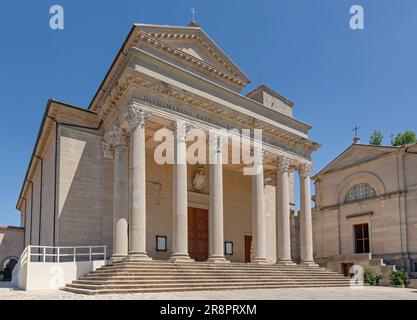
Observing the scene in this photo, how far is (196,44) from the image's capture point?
21422 millimetres

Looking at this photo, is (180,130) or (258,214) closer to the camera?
(180,130)

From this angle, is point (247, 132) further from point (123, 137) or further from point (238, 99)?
point (123, 137)

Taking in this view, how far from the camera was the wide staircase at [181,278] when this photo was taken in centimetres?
1293

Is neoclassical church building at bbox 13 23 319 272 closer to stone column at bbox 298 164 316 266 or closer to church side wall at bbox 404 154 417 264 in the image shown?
stone column at bbox 298 164 316 266

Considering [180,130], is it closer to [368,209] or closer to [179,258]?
[179,258]

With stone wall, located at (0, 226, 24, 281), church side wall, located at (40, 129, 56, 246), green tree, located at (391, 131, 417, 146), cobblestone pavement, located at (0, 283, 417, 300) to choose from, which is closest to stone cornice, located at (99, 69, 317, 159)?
church side wall, located at (40, 129, 56, 246)

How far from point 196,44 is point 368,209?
15667 mm

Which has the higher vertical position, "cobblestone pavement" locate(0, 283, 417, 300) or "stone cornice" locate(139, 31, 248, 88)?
"stone cornice" locate(139, 31, 248, 88)

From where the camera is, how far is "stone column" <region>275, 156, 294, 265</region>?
2098cm

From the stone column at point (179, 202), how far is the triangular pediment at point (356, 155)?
15.6 metres

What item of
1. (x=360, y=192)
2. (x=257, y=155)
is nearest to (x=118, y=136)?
(x=257, y=155)

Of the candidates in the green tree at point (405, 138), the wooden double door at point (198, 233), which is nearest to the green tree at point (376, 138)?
the green tree at point (405, 138)

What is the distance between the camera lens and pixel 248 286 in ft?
51.7
